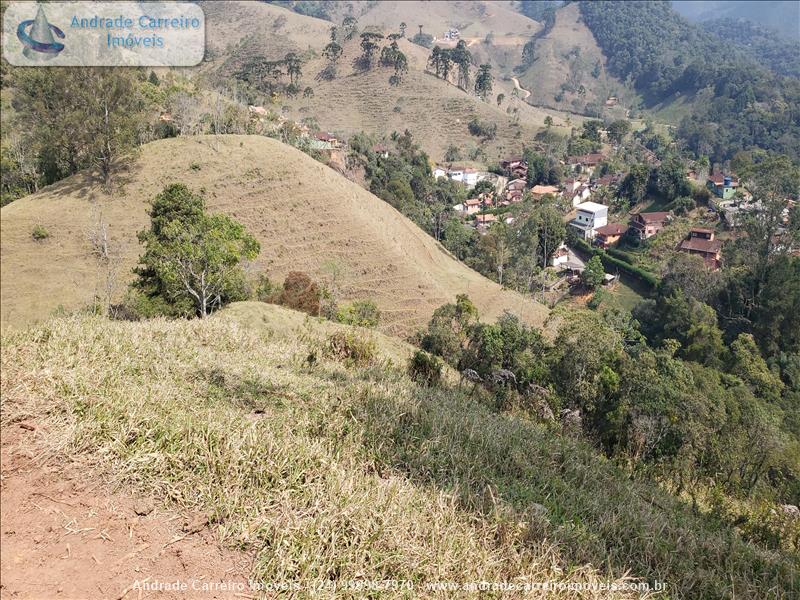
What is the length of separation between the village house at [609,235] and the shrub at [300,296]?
1279 inches

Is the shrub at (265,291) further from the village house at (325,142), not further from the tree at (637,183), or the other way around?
the tree at (637,183)

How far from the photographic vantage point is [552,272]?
37.3 meters

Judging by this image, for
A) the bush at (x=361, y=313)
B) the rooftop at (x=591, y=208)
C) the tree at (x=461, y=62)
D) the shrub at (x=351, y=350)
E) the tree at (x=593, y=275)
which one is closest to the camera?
the shrub at (x=351, y=350)

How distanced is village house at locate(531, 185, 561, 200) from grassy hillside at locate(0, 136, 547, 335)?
75.7ft

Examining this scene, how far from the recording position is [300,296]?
16766mm

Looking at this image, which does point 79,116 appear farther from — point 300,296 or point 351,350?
point 351,350

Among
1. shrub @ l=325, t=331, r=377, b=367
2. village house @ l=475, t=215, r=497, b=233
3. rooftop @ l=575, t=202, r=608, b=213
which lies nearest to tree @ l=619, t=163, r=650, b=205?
rooftop @ l=575, t=202, r=608, b=213

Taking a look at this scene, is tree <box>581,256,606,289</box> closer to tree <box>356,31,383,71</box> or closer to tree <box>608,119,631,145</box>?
tree <box>608,119,631,145</box>

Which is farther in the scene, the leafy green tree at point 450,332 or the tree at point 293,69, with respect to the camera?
the tree at point 293,69

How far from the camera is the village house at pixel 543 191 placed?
165ft

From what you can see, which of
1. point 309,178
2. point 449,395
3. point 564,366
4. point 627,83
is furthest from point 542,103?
point 449,395

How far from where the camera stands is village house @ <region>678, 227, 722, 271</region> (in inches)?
1389

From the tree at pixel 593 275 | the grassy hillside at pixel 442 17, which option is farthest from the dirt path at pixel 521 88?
the tree at pixel 593 275

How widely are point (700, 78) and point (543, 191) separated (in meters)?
70.7
